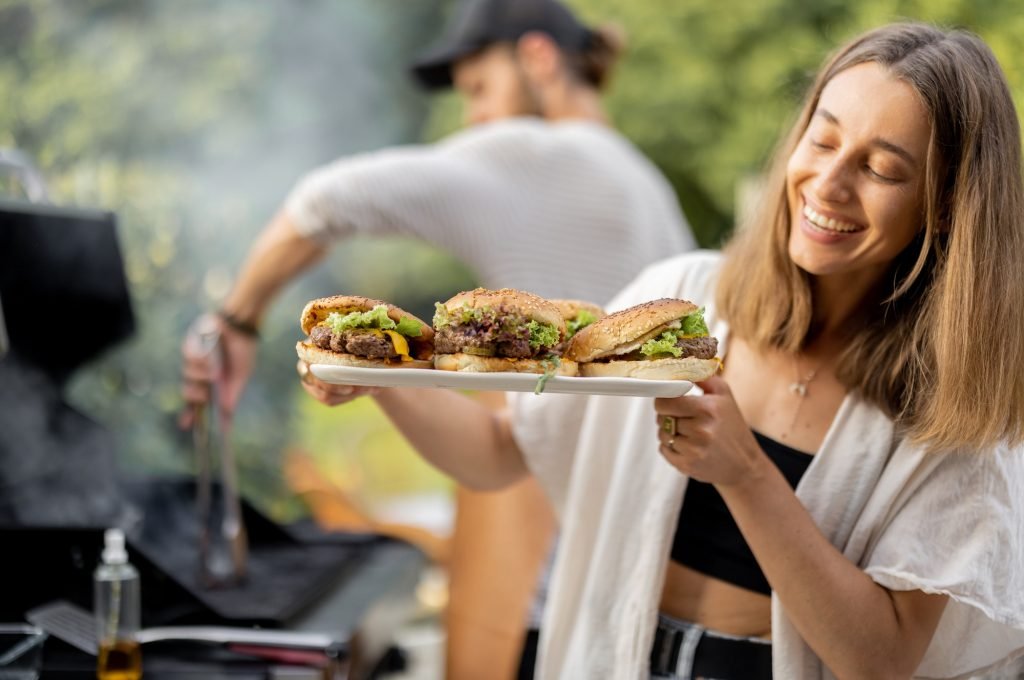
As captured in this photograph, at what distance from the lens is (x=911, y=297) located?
180 centimetres

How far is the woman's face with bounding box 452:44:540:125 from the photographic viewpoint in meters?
3.14

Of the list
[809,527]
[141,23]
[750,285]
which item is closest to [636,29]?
[141,23]

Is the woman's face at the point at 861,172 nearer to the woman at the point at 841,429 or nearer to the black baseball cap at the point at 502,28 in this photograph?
the woman at the point at 841,429

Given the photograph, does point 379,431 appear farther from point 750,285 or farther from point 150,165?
point 750,285

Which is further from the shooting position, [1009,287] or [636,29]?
[636,29]

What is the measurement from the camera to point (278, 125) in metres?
5.14

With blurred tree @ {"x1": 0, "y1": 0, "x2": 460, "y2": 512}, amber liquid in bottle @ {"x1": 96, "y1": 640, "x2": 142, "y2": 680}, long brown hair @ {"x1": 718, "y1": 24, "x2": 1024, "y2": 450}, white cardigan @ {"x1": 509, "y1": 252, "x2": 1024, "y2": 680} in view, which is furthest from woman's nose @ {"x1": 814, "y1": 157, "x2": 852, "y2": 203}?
blurred tree @ {"x1": 0, "y1": 0, "x2": 460, "y2": 512}

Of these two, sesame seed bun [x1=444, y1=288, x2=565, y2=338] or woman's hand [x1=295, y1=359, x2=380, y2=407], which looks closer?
sesame seed bun [x1=444, y1=288, x2=565, y2=338]

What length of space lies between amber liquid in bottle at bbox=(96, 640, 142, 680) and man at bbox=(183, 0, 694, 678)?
76 centimetres

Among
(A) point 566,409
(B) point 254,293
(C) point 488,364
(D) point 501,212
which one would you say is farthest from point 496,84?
(C) point 488,364

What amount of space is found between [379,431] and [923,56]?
14.5 ft

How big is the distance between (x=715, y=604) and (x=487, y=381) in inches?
29.5

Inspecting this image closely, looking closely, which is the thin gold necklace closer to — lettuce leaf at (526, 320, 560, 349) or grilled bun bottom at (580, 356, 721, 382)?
grilled bun bottom at (580, 356, 721, 382)

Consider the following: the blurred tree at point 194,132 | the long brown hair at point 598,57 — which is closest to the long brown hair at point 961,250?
the long brown hair at point 598,57
